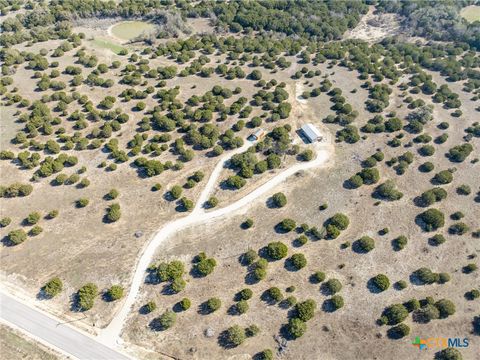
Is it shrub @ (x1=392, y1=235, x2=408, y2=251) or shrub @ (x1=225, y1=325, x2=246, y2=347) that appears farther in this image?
shrub @ (x1=392, y1=235, x2=408, y2=251)

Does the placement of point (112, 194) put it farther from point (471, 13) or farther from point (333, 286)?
point (471, 13)

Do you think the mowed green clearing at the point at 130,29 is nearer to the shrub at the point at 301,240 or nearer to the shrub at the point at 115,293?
the shrub at the point at 115,293

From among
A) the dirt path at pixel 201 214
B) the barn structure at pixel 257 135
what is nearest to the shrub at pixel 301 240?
the dirt path at pixel 201 214

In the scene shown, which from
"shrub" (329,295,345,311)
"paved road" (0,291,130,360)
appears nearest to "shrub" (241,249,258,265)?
"shrub" (329,295,345,311)

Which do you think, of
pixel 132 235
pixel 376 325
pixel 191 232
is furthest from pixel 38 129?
pixel 376 325

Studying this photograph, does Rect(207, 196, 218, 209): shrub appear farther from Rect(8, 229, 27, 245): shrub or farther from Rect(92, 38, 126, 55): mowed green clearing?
Rect(92, 38, 126, 55): mowed green clearing
